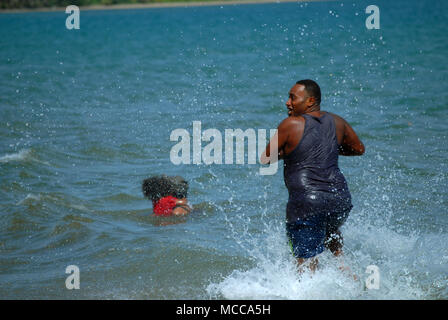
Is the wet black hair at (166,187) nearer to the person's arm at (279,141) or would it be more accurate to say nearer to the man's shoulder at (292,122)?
the person's arm at (279,141)

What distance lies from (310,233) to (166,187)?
2913 mm

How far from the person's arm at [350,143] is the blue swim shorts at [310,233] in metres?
0.52

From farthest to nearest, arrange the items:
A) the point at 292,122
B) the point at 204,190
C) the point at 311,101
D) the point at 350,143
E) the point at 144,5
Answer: the point at 144,5
the point at 204,190
the point at 350,143
the point at 311,101
the point at 292,122

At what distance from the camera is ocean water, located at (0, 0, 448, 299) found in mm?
5551

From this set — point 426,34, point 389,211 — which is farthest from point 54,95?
point 426,34

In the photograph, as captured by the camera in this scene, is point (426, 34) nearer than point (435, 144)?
No

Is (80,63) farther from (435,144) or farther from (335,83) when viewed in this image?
(435,144)

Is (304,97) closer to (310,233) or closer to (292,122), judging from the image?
(292,122)

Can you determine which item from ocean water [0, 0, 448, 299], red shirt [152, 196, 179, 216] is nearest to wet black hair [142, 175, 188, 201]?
red shirt [152, 196, 179, 216]

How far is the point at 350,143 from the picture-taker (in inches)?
197

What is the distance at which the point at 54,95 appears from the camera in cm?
1658

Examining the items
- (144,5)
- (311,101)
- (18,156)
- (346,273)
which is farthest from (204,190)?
(144,5)
